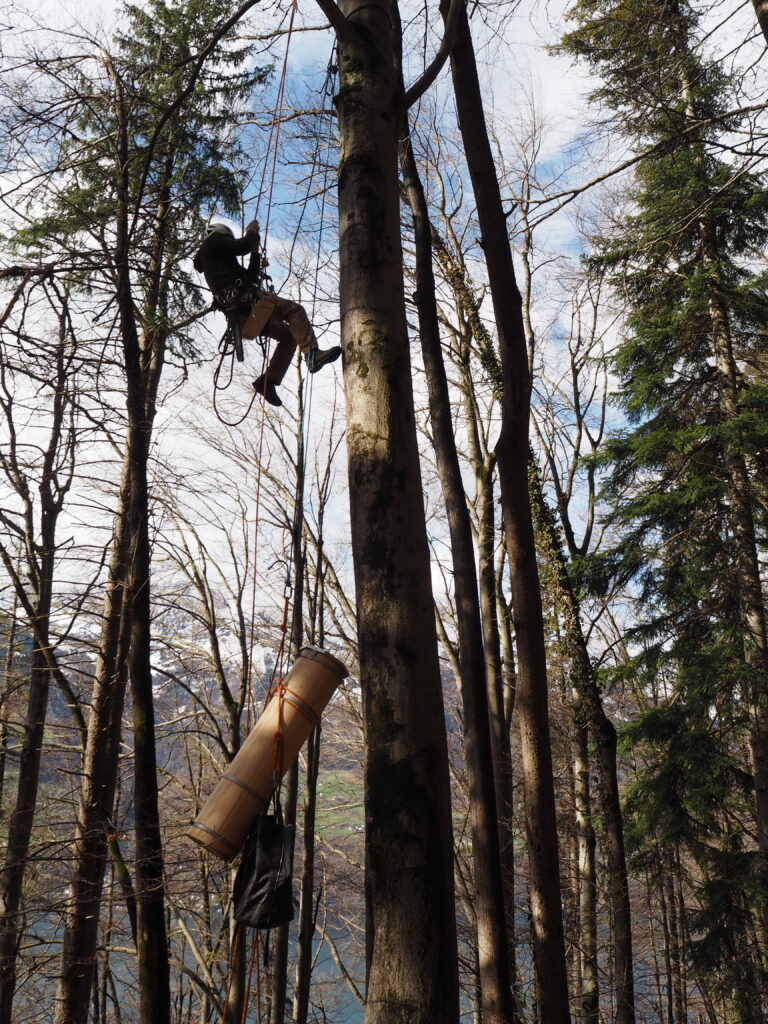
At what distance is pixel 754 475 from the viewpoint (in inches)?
395

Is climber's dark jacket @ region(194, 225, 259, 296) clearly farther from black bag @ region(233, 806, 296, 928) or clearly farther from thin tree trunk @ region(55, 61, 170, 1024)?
black bag @ region(233, 806, 296, 928)

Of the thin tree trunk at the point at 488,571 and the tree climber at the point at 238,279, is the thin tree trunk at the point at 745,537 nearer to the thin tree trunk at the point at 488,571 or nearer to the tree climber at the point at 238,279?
the thin tree trunk at the point at 488,571

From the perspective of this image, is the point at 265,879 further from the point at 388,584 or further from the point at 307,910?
the point at 307,910

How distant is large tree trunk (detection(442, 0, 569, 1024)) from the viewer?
5.06 metres

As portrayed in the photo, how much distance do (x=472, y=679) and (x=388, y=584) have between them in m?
4.08

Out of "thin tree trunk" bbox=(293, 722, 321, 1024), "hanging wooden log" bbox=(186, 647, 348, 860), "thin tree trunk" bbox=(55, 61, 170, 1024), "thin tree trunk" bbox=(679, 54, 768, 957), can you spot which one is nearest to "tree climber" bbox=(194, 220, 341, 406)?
"thin tree trunk" bbox=(55, 61, 170, 1024)

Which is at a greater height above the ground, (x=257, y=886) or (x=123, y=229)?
(x=123, y=229)

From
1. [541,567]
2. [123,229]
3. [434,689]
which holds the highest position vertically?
[123,229]

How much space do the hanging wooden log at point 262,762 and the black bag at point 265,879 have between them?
0.08m

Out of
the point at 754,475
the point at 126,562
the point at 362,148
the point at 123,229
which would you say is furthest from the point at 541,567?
the point at 362,148

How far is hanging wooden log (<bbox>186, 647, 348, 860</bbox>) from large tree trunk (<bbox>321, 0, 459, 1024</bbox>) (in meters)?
1.18

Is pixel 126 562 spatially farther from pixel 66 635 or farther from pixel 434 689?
pixel 434 689

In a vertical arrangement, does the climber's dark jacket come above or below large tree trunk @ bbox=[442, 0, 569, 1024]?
Answer: above

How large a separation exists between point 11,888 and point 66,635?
4.13 m
